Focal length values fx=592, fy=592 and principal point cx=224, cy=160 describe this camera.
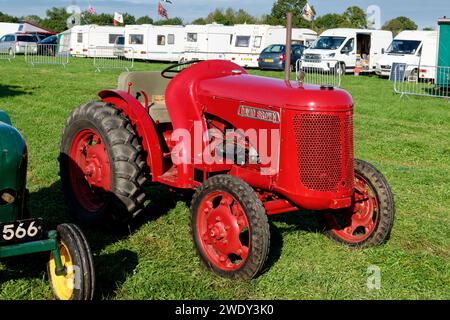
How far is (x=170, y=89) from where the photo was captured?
473 centimetres

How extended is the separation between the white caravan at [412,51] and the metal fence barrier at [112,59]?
10701mm

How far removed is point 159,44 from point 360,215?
2920 centimetres

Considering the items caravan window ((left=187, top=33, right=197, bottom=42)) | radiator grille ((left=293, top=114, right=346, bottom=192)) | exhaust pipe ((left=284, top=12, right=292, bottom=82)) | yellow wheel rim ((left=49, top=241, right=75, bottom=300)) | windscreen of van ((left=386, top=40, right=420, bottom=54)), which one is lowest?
yellow wheel rim ((left=49, top=241, right=75, bottom=300))

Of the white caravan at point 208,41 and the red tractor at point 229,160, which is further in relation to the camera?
the white caravan at point 208,41

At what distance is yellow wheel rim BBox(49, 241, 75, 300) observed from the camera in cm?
336

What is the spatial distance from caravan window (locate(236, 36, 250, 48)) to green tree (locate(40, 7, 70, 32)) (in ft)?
150

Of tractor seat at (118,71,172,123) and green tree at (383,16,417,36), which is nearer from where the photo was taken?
tractor seat at (118,71,172,123)

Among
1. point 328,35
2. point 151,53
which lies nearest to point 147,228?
point 328,35

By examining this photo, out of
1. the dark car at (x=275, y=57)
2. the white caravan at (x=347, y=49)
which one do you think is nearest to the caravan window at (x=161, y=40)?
the dark car at (x=275, y=57)

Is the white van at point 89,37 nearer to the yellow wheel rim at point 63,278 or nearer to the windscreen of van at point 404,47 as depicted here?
the windscreen of van at point 404,47

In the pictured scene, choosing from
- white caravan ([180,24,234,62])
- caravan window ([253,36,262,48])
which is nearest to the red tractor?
caravan window ([253,36,262,48])

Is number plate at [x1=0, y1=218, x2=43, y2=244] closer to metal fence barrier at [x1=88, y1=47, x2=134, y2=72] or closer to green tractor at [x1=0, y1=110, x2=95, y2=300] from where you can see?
green tractor at [x1=0, y1=110, x2=95, y2=300]

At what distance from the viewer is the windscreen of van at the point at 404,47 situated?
81.7 ft
